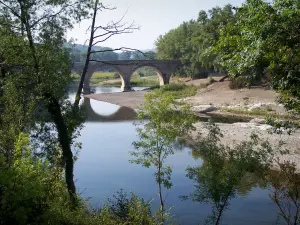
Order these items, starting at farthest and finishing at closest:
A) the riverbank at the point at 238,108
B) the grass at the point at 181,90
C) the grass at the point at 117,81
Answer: the grass at the point at 117,81
the grass at the point at 181,90
the riverbank at the point at 238,108

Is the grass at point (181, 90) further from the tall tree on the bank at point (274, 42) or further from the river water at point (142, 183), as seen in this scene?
the tall tree on the bank at point (274, 42)

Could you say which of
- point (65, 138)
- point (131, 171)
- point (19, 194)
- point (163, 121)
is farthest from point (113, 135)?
point (19, 194)

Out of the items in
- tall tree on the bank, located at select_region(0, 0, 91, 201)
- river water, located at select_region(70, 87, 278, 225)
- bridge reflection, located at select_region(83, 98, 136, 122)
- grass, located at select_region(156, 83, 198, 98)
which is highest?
tall tree on the bank, located at select_region(0, 0, 91, 201)

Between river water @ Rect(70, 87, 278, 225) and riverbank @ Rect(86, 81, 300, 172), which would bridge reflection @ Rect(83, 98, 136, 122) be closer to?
riverbank @ Rect(86, 81, 300, 172)

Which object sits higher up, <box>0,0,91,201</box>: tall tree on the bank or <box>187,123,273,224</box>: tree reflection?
<box>0,0,91,201</box>: tall tree on the bank

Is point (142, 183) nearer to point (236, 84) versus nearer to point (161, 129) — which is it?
point (161, 129)

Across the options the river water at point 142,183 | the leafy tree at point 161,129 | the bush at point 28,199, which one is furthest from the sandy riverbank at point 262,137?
the bush at point 28,199

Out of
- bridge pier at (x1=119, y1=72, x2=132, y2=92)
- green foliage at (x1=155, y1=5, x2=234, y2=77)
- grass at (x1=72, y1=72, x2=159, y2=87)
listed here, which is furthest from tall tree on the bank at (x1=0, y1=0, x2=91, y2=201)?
grass at (x1=72, y1=72, x2=159, y2=87)

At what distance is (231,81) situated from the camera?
2026 inches

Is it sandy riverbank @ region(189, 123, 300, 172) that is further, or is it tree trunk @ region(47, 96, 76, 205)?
sandy riverbank @ region(189, 123, 300, 172)

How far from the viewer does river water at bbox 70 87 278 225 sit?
1608cm

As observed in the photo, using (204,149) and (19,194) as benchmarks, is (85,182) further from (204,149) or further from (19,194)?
(19,194)

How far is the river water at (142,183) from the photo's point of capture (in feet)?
52.7

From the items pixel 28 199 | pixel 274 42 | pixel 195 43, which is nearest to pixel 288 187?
pixel 274 42
